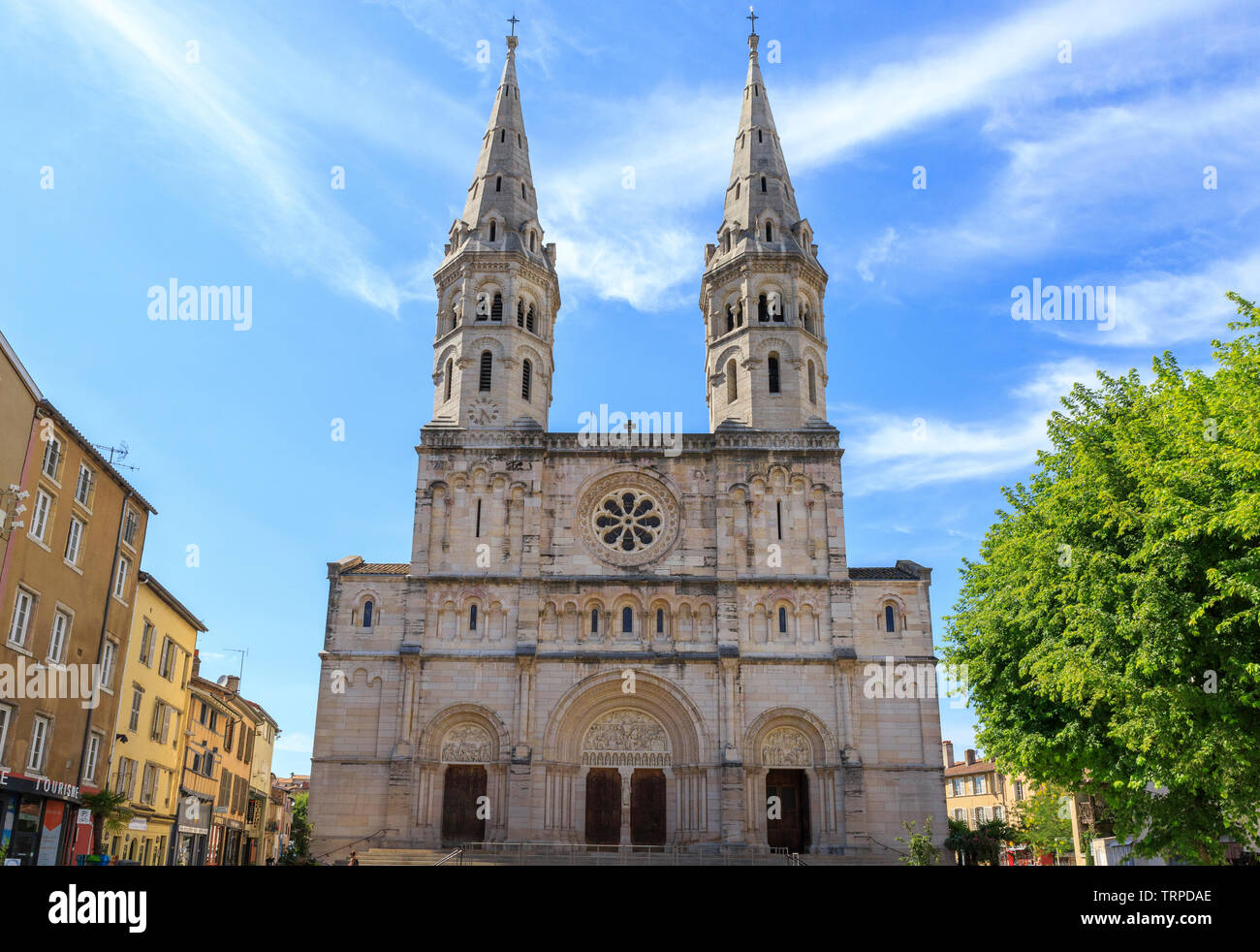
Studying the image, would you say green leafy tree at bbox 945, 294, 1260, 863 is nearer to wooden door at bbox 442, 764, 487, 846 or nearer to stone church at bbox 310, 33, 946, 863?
stone church at bbox 310, 33, 946, 863

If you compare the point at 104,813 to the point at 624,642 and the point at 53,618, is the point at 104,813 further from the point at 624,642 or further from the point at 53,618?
the point at 624,642

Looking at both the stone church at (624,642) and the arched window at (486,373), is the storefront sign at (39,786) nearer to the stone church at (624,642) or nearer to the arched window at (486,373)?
the stone church at (624,642)

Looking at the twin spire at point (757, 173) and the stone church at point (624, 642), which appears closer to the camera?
the stone church at point (624, 642)

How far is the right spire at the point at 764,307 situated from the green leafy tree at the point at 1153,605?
1999 cm

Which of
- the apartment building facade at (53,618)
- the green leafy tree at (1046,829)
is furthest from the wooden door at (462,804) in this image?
the green leafy tree at (1046,829)

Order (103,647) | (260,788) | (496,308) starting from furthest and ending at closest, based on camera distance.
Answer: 1. (260,788)
2. (496,308)
3. (103,647)

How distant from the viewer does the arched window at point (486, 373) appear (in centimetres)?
4496

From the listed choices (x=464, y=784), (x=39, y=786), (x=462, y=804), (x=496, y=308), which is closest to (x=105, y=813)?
(x=39, y=786)

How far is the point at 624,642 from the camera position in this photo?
4041 cm

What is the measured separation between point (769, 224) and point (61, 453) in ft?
109

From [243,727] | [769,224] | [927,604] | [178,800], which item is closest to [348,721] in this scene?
[178,800]

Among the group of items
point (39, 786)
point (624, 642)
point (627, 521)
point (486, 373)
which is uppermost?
point (486, 373)

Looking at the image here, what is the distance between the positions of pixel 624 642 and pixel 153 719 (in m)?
18.4
